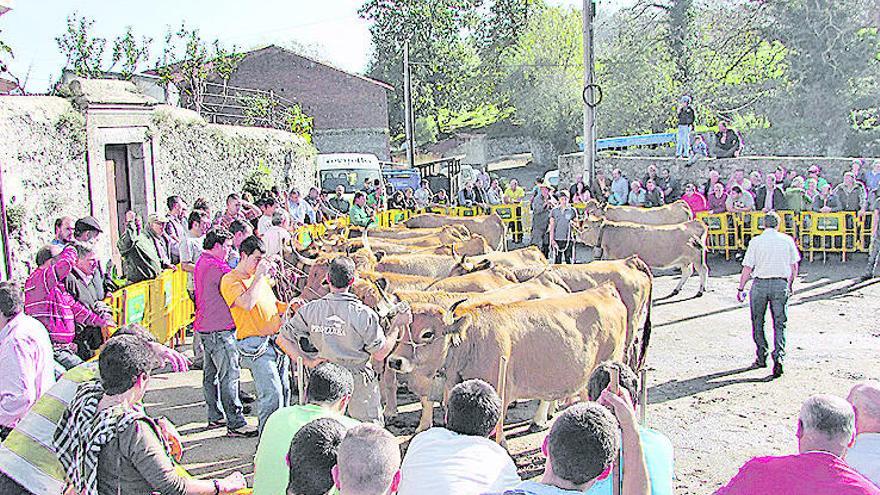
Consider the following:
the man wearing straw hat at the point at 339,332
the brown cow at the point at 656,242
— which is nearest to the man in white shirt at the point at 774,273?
the brown cow at the point at 656,242

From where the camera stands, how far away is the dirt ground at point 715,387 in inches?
294

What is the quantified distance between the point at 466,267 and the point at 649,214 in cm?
833

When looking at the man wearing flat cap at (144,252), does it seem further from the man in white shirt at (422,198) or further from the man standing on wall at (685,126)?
the man standing on wall at (685,126)

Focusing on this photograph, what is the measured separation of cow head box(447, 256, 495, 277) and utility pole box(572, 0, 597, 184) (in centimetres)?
869

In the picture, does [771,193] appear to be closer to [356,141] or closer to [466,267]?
[466,267]

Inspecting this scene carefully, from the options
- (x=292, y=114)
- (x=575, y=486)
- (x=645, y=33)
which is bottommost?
(x=575, y=486)

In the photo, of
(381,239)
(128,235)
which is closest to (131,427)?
(128,235)

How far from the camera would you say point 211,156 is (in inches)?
679

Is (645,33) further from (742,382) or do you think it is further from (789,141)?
(742,382)

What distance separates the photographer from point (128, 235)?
10.2m

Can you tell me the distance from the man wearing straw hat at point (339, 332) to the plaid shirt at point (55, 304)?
2223 mm

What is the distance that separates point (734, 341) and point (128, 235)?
8.38 m

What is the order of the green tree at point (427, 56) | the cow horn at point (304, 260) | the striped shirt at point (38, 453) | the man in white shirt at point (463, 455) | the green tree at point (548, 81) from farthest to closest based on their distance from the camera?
the green tree at point (427, 56) → the green tree at point (548, 81) → the cow horn at point (304, 260) → the striped shirt at point (38, 453) → the man in white shirt at point (463, 455)

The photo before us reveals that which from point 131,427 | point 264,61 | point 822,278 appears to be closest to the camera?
point 131,427
